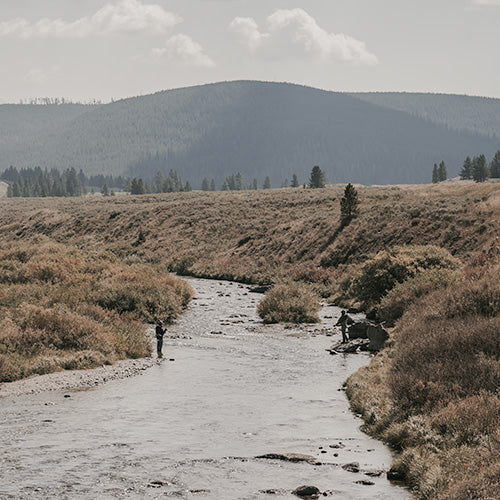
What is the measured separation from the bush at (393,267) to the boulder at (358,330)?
7.93 m

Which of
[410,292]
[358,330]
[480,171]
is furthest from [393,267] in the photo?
[480,171]

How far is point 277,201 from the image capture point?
105 metres

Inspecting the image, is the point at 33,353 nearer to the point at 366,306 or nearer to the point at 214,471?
the point at 214,471

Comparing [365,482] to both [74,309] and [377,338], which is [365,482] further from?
[74,309]

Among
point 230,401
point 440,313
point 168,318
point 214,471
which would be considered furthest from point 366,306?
point 214,471

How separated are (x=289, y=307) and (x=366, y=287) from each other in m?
5.88

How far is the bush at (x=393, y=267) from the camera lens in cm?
4150

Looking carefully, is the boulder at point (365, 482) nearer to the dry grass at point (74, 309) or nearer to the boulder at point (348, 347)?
the dry grass at point (74, 309)

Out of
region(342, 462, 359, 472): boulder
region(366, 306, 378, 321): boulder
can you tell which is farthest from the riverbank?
region(366, 306, 378, 321): boulder

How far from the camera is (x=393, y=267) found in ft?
137

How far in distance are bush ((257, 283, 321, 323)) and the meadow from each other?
167 millimetres

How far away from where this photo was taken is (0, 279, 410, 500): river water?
14.1 metres

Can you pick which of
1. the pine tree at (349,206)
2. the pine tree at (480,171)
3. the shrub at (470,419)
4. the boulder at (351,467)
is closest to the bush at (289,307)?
the shrub at (470,419)

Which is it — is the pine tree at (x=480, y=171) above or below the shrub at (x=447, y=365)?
above
